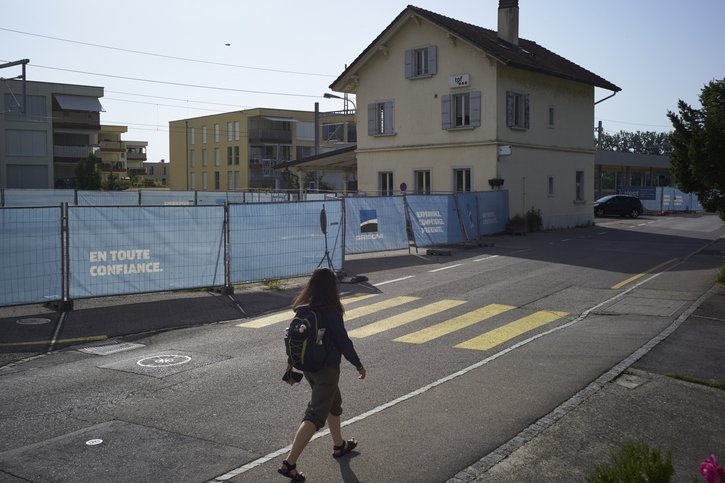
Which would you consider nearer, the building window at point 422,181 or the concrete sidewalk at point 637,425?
the concrete sidewalk at point 637,425

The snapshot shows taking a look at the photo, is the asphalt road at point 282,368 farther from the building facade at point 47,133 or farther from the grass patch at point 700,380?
the building facade at point 47,133

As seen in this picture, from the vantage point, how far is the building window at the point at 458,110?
3416 centimetres

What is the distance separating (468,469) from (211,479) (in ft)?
6.82

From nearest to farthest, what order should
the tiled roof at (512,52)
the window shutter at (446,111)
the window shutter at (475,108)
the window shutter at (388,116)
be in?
the tiled roof at (512,52), the window shutter at (475,108), the window shutter at (446,111), the window shutter at (388,116)

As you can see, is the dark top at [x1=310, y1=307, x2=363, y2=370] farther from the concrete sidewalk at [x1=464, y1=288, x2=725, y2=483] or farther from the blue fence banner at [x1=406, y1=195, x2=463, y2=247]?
the blue fence banner at [x1=406, y1=195, x2=463, y2=247]

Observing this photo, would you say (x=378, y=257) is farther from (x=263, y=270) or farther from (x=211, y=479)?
(x=211, y=479)

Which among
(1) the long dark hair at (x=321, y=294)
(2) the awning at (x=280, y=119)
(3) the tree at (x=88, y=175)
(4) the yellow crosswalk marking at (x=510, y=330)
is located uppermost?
(2) the awning at (x=280, y=119)

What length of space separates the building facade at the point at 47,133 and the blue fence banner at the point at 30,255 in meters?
53.8

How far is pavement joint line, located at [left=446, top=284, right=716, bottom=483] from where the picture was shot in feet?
20.1

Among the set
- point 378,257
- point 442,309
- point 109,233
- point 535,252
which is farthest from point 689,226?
point 109,233

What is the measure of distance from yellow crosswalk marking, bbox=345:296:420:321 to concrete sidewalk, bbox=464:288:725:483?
527 cm

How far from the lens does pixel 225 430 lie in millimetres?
7180

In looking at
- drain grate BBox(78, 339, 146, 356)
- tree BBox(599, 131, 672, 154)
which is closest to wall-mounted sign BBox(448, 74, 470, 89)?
drain grate BBox(78, 339, 146, 356)

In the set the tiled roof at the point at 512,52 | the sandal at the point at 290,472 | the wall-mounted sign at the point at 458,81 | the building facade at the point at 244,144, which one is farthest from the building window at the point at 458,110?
the building facade at the point at 244,144
